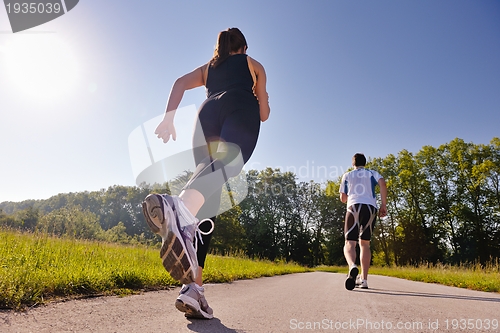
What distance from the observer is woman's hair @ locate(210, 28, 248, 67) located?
8.15 feet

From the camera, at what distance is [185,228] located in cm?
170

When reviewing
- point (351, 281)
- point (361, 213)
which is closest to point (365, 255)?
point (361, 213)

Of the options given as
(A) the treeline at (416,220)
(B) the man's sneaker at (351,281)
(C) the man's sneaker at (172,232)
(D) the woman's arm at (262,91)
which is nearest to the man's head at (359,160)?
(B) the man's sneaker at (351,281)

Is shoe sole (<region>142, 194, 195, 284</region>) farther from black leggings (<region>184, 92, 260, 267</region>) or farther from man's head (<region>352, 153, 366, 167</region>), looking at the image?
man's head (<region>352, 153, 366, 167</region>)

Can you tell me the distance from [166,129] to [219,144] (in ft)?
1.52

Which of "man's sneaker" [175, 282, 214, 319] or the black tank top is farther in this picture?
the black tank top

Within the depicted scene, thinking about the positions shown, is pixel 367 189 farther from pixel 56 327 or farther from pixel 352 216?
pixel 56 327

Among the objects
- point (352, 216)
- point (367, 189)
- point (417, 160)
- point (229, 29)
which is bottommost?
point (352, 216)

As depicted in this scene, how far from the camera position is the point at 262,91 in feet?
8.30

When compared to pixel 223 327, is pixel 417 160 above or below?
above

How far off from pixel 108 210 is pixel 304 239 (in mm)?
57049

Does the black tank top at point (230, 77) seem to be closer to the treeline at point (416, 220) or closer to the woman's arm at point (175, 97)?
the woman's arm at point (175, 97)

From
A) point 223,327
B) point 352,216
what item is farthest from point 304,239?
point 223,327

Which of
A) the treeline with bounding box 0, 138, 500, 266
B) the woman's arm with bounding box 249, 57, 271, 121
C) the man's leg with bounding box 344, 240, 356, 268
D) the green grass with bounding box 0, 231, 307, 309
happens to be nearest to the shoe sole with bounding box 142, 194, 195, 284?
the green grass with bounding box 0, 231, 307, 309
